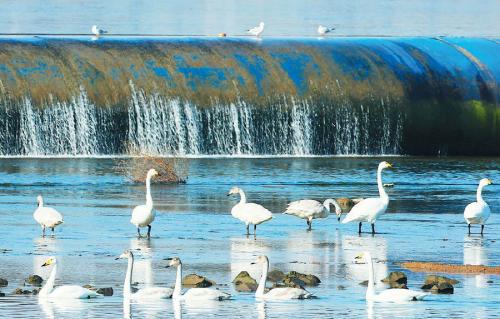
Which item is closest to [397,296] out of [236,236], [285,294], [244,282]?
[285,294]

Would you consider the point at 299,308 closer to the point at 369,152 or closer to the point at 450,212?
the point at 450,212

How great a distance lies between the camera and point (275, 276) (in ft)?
82.3

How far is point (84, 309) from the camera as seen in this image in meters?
21.9

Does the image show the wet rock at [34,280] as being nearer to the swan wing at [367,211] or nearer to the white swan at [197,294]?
the white swan at [197,294]

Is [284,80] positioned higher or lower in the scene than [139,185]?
higher

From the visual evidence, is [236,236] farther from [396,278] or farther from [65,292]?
[65,292]

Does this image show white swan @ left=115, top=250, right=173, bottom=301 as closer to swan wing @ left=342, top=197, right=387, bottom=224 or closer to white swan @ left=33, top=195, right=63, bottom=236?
white swan @ left=33, top=195, right=63, bottom=236

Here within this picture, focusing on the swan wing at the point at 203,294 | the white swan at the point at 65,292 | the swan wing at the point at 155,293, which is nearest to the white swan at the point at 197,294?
the swan wing at the point at 203,294

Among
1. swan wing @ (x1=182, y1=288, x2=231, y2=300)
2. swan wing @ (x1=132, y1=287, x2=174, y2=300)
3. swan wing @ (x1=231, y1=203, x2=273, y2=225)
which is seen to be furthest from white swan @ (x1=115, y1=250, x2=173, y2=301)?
swan wing @ (x1=231, y1=203, x2=273, y2=225)

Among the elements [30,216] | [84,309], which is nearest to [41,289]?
[84,309]

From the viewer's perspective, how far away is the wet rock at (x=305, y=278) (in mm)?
24359

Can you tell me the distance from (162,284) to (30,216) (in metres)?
10.2

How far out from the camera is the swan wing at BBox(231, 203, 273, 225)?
1198 inches

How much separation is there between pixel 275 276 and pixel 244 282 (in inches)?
37.1
